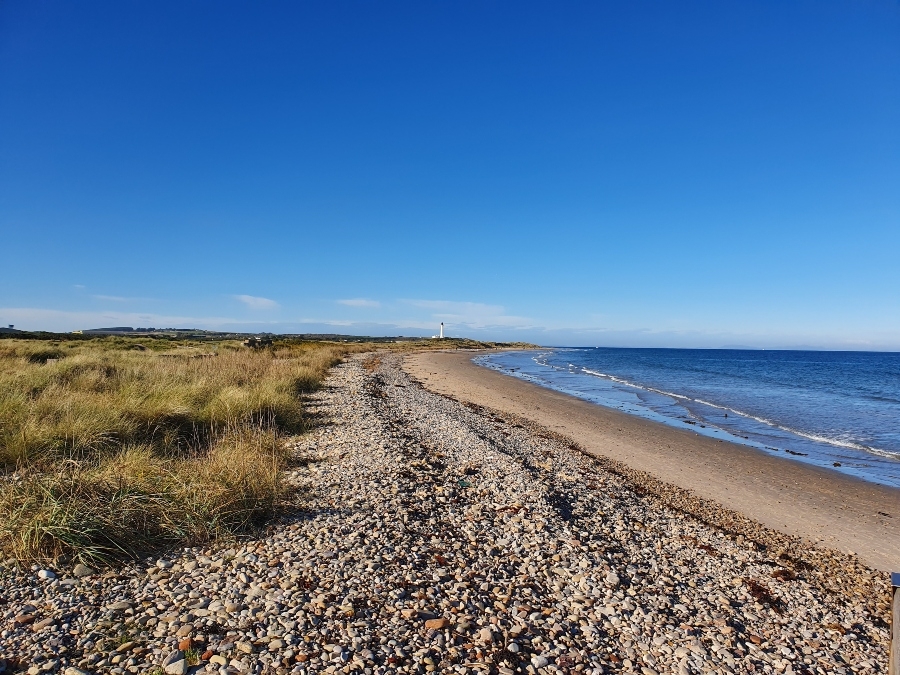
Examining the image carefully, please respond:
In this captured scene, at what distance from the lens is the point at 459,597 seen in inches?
183

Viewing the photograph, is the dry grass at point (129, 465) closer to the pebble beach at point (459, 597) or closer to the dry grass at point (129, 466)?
the dry grass at point (129, 466)

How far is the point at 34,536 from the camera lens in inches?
194

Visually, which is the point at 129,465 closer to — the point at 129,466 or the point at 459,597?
the point at 129,466

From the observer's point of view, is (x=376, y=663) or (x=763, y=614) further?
(x=763, y=614)

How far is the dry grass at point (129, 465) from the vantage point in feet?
16.8

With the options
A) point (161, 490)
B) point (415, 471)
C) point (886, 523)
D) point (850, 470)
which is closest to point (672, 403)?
point (850, 470)

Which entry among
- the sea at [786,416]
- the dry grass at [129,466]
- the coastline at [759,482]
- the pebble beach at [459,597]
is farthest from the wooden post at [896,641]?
the sea at [786,416]

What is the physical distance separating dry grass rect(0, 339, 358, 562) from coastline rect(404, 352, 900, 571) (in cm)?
798

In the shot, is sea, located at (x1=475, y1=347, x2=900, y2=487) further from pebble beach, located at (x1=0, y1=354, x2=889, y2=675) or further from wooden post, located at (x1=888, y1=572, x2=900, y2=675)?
wooden post, located at (x1=888, y1=572, x2=900, y2=675)

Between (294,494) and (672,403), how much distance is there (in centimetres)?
2328

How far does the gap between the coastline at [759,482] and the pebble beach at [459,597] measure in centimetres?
113

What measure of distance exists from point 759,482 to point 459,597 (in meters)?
9.27

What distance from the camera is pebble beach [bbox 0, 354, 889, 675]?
12.3ft

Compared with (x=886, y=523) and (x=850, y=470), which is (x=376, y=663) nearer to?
(x=886, y=523)
